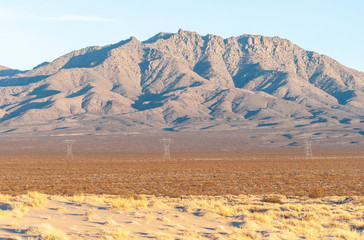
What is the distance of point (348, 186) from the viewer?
3941 cm

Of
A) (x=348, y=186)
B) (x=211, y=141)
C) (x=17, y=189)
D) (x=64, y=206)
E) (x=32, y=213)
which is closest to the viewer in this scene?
(x=32, y=213)

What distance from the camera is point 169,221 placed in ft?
59.3

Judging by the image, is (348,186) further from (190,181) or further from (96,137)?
(96,137)

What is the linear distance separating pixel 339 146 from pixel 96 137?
73214 millimetres

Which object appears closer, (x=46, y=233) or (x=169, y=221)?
(x=46, y=233)

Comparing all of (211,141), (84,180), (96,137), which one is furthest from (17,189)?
(96,137)

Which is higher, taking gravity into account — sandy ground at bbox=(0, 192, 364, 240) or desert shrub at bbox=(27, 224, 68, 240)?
desert shrub at bbox=(27, 224, 68, 240)

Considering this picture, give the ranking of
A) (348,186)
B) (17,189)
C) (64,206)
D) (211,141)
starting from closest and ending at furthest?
(64,206), (17,189), (348,186), (211,141)

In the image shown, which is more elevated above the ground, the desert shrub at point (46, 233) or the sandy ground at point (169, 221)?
the desert shrub at point (46, 233)

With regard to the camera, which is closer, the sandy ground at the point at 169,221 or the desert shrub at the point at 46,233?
the desert shrub at the point at 46,233

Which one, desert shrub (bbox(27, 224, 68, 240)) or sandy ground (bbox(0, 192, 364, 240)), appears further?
sandy ground (bbox(0, 192, 364, 240))

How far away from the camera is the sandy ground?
15539mm

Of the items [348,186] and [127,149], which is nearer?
[348,186]

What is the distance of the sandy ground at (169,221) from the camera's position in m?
15.5
